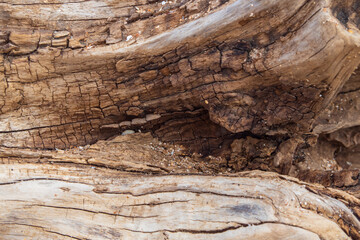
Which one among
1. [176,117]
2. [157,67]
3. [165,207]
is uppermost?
[157,67]

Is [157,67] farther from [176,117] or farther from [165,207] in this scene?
[165,207]

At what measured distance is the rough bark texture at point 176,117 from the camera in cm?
281

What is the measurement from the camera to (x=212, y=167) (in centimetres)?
380

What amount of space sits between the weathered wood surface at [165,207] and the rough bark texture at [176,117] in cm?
1

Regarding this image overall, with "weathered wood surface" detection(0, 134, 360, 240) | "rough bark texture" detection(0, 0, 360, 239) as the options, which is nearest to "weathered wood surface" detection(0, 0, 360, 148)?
"rough bark texture" detection(0, 0, 360, 239)

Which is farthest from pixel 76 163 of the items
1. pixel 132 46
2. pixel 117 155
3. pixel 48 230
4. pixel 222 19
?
pixel 222 19

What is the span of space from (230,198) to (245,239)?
0.38 metres

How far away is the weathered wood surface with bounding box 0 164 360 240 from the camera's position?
2.67 m

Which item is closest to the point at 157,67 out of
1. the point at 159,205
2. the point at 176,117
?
the point at 176,117

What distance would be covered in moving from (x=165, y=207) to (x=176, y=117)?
49.6 inches

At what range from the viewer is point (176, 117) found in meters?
3.83

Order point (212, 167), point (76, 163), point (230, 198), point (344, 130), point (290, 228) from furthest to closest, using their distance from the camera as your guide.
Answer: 1. point (344, 130)
2. point (212, 167)
3. point (76, 163)
4. point (230, 198)
5. point (290, 228)

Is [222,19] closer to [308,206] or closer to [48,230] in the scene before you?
[308,206]

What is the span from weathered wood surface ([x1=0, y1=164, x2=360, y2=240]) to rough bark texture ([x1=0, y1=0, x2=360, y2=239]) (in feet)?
0.04
